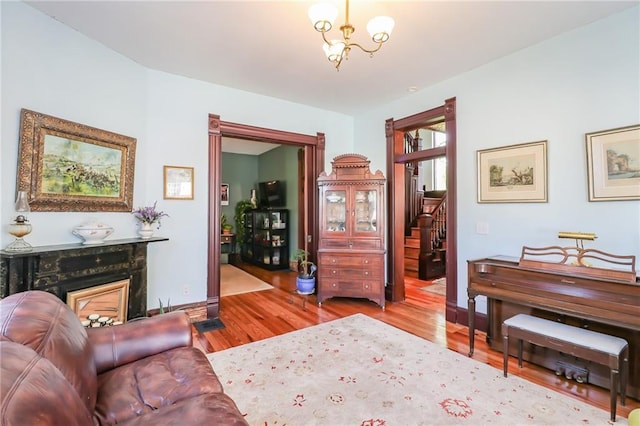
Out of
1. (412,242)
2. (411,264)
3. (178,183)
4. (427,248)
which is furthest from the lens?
(412,242)

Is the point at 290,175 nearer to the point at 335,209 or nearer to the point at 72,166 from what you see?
the point at 335,209

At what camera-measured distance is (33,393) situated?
2.70 ft

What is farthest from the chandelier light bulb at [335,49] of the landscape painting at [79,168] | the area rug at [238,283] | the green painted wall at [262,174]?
the green painted wall at [262,174]

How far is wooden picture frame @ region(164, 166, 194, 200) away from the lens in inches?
139

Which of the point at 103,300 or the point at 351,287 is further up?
the point at 103,300

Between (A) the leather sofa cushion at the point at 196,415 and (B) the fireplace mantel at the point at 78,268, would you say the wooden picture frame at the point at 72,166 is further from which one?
(A) the leather sofa cushion at the point at 196,415

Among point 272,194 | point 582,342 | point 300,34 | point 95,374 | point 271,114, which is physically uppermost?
point 300,34

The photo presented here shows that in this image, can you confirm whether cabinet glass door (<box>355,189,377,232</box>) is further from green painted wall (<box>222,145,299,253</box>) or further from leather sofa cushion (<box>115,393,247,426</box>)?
leather sofa cushion (<box>115,393,247,426</box>)

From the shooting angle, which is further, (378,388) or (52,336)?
(378,388)

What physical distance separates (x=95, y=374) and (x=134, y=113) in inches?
109

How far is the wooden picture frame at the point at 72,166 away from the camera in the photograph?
7.65ft

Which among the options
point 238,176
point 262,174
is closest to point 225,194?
point 238,176

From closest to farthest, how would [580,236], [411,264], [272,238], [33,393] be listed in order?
[33,393]
[580,236]
[411,264]
[272,238]

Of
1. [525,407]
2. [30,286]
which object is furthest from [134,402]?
[525,407]
